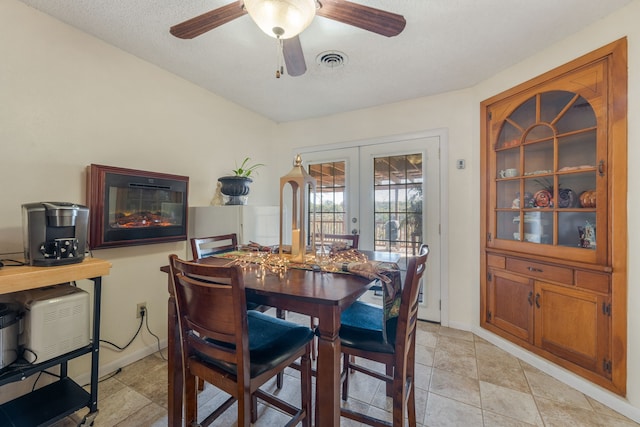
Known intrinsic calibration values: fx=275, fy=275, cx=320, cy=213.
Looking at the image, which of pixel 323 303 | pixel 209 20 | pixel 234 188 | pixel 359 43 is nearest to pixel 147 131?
pixel 234 188

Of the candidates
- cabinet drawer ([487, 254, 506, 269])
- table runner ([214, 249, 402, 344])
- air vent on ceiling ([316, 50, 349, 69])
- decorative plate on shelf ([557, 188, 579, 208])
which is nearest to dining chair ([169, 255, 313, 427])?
table runner ([214, 249, 402, 344])

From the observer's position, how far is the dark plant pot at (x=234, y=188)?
2.71 meters

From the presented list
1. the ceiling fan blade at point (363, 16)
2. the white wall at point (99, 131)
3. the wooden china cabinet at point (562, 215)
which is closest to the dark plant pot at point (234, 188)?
the white wall at point (99, 131)

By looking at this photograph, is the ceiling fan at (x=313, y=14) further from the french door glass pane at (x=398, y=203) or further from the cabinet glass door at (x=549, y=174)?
the french door glass pane at (x=398, y=203)

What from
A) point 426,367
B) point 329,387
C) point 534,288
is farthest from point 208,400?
point 534,288

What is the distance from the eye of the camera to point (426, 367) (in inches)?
84.9

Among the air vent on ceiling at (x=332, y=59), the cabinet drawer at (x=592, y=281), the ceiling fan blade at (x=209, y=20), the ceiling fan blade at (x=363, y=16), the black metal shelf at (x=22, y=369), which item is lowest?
the black metal shelf at (x=22, y=369)

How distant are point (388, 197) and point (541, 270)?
1.53 m

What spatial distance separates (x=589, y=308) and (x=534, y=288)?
0.35 m

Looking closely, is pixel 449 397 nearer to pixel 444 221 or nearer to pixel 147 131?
pixel 444 221

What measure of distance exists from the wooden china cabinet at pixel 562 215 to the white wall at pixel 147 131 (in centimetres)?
8

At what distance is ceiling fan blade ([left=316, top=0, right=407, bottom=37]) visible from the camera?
4.13 feet

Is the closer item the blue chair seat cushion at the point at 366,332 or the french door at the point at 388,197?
the blue chair seat cushion at the point at 366,332

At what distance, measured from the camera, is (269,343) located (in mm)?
1250
